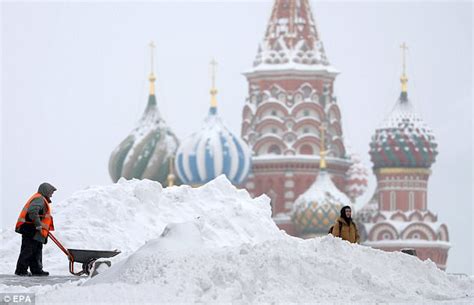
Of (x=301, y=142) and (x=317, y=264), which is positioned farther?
(x=301, y=142)

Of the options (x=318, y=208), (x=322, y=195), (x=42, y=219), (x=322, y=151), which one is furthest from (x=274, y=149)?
(x=42, y=219)

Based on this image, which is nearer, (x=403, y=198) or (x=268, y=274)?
(x=268, y=274)

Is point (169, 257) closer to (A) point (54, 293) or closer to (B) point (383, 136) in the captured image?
(A) point (54, 293)

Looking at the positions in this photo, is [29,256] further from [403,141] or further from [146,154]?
[403,141]

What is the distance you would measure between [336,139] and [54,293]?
6482 centimetres

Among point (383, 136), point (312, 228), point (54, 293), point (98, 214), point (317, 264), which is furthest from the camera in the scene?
point (383, 136)

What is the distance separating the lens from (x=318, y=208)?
73500mm

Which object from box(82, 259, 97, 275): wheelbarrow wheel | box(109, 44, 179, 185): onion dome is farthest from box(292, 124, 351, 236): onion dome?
box(82, 259, 97, 275): wheelbarrow wheel

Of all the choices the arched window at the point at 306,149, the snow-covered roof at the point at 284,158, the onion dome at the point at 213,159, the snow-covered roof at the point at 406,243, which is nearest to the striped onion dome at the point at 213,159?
the onion dome at the point at 213,159

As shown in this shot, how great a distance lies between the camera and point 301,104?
256 ft

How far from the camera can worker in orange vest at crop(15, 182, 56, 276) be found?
17484 millimetres

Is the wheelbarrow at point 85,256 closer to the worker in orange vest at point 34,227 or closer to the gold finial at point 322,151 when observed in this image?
the worker in orange vest at point 34,227

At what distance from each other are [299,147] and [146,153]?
651cm

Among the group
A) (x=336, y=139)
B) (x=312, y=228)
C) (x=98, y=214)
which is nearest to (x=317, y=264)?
(x=98, y=214)
